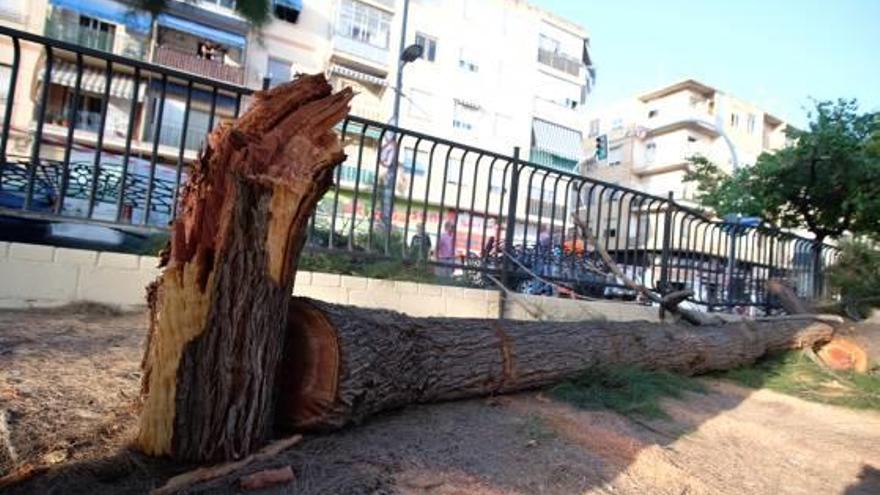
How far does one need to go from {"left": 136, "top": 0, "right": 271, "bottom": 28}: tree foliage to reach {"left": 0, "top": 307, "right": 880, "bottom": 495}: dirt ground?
2.84 metres

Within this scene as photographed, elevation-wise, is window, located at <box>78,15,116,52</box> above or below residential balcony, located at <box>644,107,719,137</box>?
below

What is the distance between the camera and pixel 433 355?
9.30 feet

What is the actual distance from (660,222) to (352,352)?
5.54 meters

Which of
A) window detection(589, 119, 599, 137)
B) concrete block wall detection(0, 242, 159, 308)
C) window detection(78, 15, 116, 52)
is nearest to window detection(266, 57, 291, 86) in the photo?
window detection(78, 15, 116, 52)

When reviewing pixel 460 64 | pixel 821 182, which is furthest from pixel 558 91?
pixel 821 182

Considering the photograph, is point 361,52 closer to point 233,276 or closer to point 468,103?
point 468,103

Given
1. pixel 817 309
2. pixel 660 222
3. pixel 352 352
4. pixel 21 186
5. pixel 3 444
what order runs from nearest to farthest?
pixel 3 444
pixel 352 352
pixel 21 186
pixel 660 222
pixel 817 309

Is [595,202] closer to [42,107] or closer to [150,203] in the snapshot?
[150,203]

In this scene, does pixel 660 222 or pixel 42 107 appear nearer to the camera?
pixel 42 107

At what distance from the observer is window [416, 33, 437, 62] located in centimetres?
3172

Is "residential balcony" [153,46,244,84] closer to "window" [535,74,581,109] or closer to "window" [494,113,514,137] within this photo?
"window" [494,113,514,137]

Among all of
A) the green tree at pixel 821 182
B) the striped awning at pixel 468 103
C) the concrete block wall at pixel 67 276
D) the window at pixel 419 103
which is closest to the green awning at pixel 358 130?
the concrete block wall at pixel 67 276

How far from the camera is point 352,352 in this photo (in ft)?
7.37

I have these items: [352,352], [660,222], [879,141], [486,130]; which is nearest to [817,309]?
[879,141]
